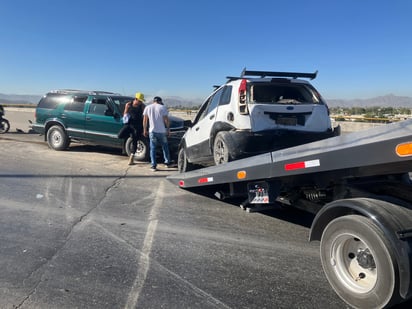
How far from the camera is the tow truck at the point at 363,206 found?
2.59 m

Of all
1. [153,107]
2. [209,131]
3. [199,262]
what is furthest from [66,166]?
[199,262]

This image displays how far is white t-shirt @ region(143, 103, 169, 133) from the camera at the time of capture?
886 cm

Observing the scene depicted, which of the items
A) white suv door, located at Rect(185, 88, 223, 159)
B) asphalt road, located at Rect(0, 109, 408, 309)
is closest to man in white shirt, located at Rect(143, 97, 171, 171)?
white suv door, located at Rect(185, 88, 223, 159)

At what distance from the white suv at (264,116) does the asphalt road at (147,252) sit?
1.04 m

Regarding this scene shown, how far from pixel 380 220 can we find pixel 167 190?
4897mm

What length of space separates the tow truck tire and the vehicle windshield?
306 cm

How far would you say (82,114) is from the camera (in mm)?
11242

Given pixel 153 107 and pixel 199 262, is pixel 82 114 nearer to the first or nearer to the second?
pixel 153 107

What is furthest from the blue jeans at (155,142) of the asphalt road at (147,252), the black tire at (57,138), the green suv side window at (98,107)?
the black tire at (57,138)

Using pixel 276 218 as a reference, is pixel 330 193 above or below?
above

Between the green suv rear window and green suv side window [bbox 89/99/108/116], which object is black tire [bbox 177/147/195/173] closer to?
green suv side window [bbox 89/99/108/116]

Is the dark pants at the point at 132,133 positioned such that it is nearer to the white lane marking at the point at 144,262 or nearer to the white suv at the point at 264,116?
the white suv at the point at 264,116

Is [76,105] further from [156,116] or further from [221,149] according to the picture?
[221,149]

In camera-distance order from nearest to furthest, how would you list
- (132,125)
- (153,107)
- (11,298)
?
(11,298) < (153,107) < (132,125)
